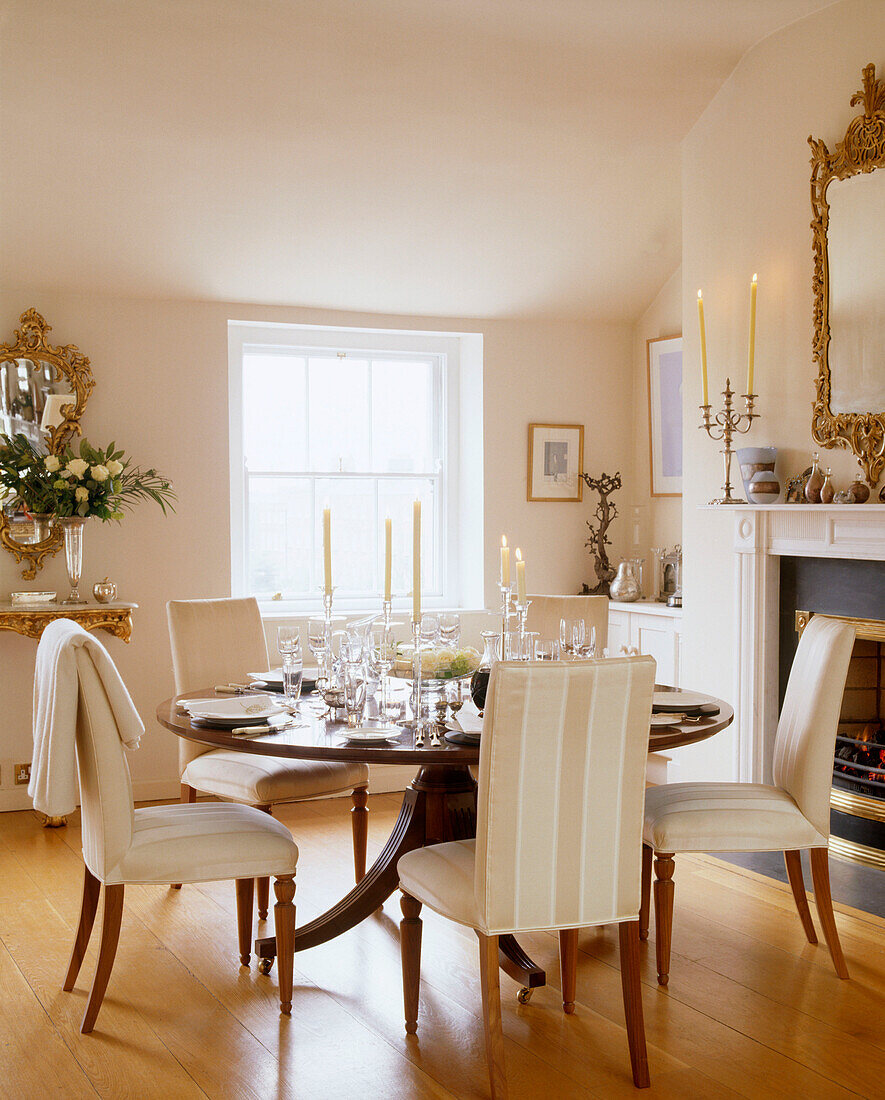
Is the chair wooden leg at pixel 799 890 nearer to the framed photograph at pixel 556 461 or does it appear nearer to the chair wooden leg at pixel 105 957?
the chair wooden leg at pixel 105 957

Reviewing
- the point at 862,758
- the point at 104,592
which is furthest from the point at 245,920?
the point at 862,758

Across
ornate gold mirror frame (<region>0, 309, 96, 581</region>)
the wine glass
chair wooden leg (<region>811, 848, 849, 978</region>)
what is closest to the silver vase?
ornate gold mirror frame (<region>0, 309, 96, 581</region>)

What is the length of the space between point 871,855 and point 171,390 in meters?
3.49

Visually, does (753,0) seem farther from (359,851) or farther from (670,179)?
(359,851)

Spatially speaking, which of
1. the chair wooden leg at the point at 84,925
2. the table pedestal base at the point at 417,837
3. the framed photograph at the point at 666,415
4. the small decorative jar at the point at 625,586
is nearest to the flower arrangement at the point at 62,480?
the chair wooden leg at the point at 84,925

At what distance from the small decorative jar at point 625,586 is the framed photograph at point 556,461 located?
52 centimetres

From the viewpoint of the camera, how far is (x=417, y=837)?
312 cm

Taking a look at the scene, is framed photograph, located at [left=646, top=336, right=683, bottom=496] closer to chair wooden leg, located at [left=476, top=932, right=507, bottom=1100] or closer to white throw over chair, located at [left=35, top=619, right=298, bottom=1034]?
white throw over chair, located at [left=35, top=619, right=298, bottom=1034]

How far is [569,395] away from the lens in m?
5.74

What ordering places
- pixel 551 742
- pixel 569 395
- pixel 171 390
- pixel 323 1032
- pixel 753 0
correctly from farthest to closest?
pixel 569 395 → pixel 171 390 → pixel 753 0 → pixel 323 1032 → pixel 551 742

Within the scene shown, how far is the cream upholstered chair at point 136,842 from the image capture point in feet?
8.65

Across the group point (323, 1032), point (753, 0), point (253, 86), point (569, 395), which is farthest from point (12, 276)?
point (323, 1032)

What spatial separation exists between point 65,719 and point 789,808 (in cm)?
192

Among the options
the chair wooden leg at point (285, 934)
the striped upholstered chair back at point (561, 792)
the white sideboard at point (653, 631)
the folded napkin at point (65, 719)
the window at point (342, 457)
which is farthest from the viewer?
the window at point (342, 457)
